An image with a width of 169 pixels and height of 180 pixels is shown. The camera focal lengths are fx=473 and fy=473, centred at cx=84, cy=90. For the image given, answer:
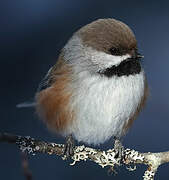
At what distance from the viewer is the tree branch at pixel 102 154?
3.04m

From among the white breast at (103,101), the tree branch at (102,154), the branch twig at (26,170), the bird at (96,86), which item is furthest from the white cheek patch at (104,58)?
the branch twig at (26,170)

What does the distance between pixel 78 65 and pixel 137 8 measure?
2.14 meters

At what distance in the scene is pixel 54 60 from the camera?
15.8ft

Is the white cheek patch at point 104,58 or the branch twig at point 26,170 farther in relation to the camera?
the white cheek patch at point 104,58

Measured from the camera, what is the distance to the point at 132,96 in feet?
11.6

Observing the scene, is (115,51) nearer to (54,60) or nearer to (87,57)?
(87,57)

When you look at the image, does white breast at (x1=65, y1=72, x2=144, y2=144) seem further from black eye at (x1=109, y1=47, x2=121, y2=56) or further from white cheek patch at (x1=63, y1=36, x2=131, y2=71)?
black eye at (x1=109, y1=47, x2=121, y2=56)

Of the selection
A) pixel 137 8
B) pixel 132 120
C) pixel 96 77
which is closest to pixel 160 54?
pixel 137 8

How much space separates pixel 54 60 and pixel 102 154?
175cm

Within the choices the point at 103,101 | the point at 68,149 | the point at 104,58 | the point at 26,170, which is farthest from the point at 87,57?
the point at 26,170

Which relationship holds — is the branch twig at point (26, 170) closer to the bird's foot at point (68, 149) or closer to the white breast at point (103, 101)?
the bird's foot at point (68, 149)

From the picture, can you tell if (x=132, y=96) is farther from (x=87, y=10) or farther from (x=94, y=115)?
(x=87, y=10)

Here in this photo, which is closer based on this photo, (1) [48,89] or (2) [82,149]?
(2) [82,149]

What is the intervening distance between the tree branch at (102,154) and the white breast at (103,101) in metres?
0.27
